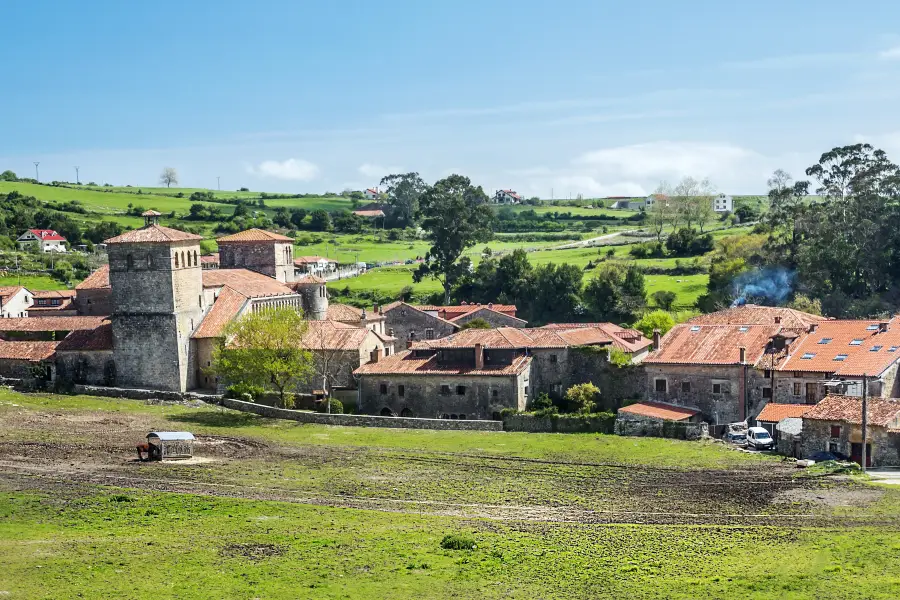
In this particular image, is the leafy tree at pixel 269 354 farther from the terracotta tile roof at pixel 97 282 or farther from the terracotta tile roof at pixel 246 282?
the terracotta tile roof at pixel 97 282

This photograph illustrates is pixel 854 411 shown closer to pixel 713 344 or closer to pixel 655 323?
pixel 713 344

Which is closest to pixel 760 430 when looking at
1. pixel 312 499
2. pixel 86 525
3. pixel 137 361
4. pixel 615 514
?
pixel 615 514

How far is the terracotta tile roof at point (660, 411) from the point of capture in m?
68.8

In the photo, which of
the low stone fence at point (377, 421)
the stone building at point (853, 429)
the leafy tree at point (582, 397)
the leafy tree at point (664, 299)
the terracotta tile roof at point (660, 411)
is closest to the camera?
the stone building at point (853, 429)

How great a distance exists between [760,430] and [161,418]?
3547 centimetres

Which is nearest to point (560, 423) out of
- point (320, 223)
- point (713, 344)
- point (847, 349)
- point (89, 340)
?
point (713, 344)

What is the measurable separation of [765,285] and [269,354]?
53.2m

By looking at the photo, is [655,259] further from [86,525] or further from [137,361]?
[86,525]

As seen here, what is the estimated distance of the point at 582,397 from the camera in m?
73.4

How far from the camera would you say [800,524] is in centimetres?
4528

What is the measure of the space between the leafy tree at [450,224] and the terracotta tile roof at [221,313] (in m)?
41.0

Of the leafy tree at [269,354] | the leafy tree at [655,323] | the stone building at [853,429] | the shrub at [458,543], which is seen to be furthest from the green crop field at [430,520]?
the leafy tree at [655,323]

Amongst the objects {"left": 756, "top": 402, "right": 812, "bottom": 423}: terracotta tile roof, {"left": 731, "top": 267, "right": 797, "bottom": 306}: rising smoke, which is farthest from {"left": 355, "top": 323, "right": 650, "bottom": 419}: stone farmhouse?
{"left": 731, "top": 267, "right": 797, "bottom": 306}: rising smoke

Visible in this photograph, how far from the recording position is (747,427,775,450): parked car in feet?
207
